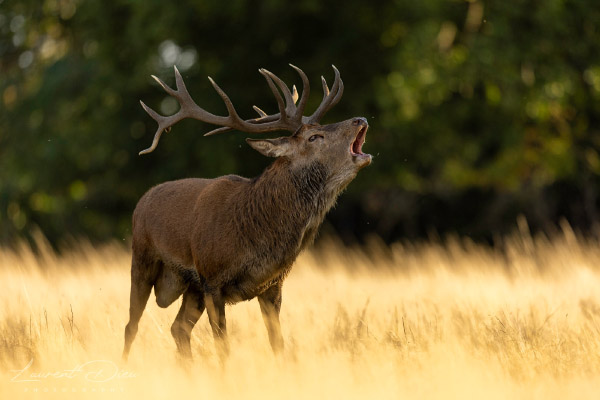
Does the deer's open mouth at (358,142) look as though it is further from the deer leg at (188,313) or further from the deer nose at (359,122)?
the deer leg at (188,313)

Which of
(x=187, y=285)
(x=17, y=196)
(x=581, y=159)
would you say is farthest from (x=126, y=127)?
(x=187, y=285)

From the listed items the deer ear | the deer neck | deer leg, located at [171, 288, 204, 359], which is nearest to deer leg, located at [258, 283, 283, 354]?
the deer neck

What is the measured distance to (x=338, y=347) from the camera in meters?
6.04

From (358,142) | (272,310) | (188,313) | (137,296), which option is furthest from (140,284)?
(358,142)

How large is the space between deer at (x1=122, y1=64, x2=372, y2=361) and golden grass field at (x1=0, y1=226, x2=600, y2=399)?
219 mm

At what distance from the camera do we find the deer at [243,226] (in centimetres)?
629

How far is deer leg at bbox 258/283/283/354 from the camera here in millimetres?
6242

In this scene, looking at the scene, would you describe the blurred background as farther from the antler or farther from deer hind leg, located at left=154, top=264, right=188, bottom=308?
deer hind leg, located at left=154, top=264, right=188, bottom=308

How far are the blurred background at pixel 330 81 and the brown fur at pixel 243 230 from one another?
305 inches

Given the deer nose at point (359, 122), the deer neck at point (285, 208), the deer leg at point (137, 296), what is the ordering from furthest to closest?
the deer leg at point (137, 296)
the deer nose at point (359, 122)
the deer neck at point (285, 208)

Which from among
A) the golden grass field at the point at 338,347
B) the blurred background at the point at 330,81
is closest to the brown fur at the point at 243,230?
the golden grass field at the point at 338,347

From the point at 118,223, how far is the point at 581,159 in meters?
8.35

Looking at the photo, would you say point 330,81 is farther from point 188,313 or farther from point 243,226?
point 243,226

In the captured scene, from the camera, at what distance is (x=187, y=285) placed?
22.4 feet
